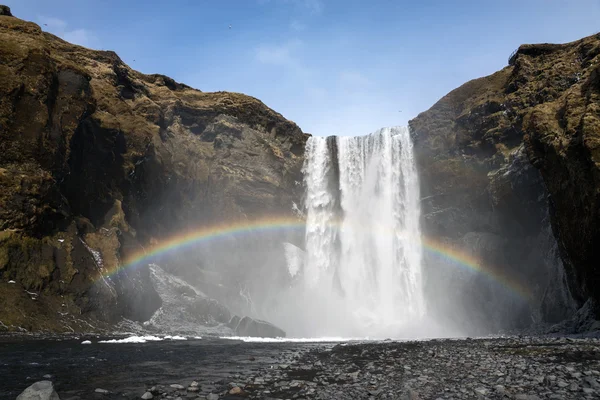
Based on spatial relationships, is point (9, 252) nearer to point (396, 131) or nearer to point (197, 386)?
point (197, 386)

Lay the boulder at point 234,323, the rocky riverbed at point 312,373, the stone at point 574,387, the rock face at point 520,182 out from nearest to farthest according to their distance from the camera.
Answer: the stone at point 574,387
the rocky riverbed at point 312,373
the rock face at point 520,182
the boulder at point 234,323

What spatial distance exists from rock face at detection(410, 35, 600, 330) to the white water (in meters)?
3.02

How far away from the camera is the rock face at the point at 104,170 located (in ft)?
97.0

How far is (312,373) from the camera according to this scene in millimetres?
14266

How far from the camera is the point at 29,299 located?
27.3 meters

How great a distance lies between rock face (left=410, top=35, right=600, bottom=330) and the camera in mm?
26547

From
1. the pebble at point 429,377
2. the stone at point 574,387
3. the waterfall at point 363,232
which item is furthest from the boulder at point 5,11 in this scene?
the stone at point 574,387

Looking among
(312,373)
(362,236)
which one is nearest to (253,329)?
(312,373)

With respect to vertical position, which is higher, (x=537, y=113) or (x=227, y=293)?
(x=537, y=113)

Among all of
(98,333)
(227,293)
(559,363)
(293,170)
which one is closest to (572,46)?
(293,170)

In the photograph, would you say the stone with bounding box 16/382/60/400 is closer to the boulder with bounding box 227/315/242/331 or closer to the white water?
the boulder with bounding box 227/315/242/331

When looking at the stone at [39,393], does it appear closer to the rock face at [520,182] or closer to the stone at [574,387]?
the stone at [574,387]

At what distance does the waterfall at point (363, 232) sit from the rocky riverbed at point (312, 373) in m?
36.5

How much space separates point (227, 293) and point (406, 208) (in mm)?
27106
